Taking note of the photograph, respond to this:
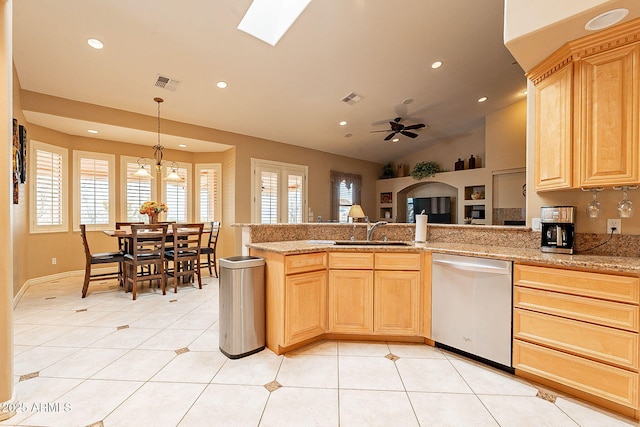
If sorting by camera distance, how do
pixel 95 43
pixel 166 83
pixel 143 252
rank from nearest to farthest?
pixel 95 43
pixel 166 83
pixel 143 252

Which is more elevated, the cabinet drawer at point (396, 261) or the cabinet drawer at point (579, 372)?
the cabinet drawer at point (396, 261)

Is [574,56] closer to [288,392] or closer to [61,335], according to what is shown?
[288,392]

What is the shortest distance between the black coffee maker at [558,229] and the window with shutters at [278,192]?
488 cm

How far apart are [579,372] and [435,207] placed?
20.3ft

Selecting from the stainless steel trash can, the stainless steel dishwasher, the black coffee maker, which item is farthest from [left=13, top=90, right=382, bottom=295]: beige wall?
the black coffee maker

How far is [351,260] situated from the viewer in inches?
99.8

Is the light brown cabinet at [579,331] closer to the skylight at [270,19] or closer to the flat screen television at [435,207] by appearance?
the skylight at [270,19]

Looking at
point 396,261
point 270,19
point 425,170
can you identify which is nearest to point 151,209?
point 270,19

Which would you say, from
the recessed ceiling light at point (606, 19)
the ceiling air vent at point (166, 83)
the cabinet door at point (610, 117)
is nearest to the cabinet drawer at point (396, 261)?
the cabinet door at point (610, 117)

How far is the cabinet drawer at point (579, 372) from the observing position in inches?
63.6

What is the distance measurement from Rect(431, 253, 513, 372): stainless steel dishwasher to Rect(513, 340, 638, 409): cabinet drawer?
0.11m

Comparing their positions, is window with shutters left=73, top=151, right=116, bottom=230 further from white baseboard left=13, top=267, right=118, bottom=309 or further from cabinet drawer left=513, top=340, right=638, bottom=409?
cabinet drawer left=513, top=340, right=638, bottom=409

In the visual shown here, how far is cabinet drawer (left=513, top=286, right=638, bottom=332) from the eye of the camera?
1.62 m

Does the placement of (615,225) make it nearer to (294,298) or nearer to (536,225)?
(536,225)
